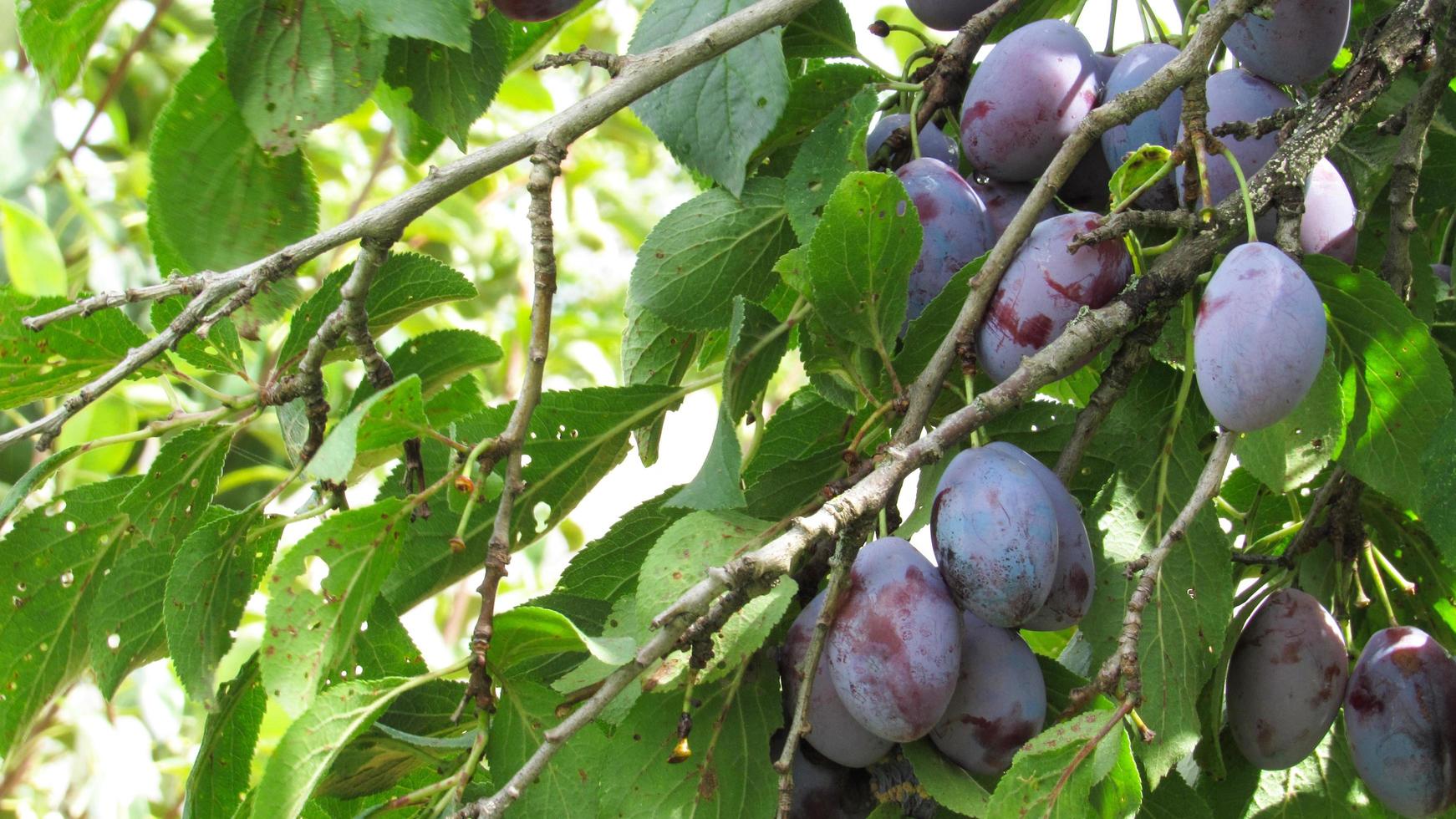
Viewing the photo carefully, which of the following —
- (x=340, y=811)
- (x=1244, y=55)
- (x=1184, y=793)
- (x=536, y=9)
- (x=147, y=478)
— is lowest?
(x=1184, y=793)

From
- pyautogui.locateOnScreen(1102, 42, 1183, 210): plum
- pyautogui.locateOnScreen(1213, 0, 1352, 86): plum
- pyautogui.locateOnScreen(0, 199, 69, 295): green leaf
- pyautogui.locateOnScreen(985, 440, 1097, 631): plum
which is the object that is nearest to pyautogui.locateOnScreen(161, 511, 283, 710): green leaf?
pyautogui.locateOnScreen(985, 440, 1097, 631): plum

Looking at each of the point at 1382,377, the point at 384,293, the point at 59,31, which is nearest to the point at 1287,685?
the point at 1382,377

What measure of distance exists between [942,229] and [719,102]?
0.17 metres

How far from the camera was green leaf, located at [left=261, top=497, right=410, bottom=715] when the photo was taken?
631 mm

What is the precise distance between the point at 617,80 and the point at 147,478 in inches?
15.9

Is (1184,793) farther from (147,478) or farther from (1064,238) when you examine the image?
(147,478)

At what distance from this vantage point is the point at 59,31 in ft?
2.95

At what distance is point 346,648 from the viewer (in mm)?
669

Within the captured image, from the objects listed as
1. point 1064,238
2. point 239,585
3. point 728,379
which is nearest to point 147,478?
point 239,585

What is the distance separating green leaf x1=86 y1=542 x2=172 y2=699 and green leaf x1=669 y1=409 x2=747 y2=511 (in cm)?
38

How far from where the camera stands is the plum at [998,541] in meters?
0.61

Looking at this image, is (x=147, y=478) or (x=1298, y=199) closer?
(x=1298, y=199)

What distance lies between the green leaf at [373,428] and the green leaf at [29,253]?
4.44 feet

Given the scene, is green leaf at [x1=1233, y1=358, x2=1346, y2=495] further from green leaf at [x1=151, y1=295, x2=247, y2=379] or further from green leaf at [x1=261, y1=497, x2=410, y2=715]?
green leaf at [x1=151, y1=295, x2=247, y2=379]
